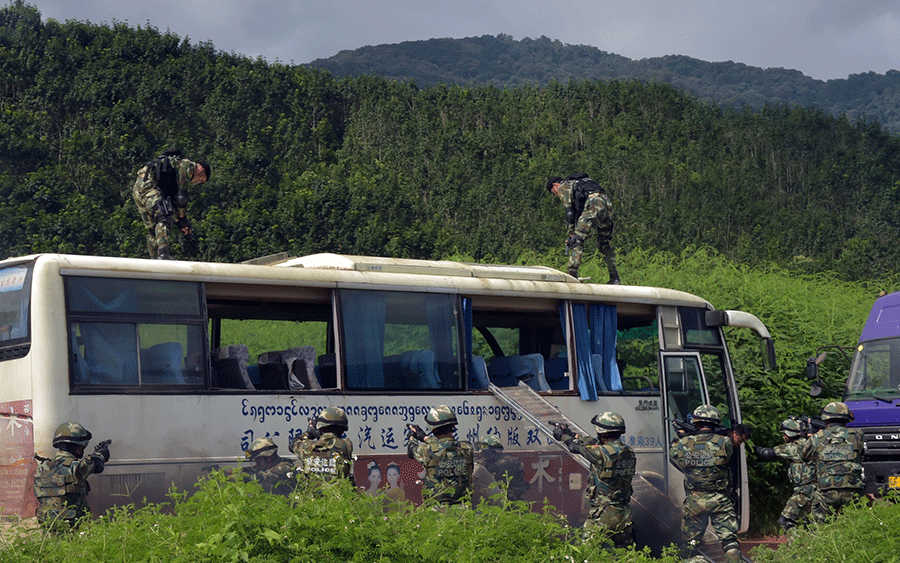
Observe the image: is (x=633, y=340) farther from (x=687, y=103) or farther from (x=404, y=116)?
(x=687, y=103)

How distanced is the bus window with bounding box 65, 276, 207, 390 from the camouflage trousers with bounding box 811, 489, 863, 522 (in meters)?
6.57

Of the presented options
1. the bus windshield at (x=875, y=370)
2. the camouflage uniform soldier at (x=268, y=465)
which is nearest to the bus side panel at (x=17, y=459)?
the camouflage uniform soldier at (x=268, y=465)

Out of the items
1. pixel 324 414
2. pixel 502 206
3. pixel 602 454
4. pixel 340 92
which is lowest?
pixel 602 454

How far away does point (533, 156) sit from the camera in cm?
4838

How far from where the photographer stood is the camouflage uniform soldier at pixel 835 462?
10.3 meters

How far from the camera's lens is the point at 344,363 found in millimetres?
8656

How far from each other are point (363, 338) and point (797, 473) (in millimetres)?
5228

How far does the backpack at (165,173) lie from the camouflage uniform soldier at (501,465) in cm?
415

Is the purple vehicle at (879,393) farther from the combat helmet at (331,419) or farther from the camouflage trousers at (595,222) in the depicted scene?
the combat helmet at (331,419)

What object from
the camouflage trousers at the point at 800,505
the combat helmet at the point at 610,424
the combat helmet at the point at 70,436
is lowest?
the camouflage trousers at the point at 800,505

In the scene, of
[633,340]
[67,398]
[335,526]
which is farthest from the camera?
[633,340]

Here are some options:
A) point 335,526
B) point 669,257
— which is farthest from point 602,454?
point 669,257

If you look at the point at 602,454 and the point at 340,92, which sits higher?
the point at 340,92

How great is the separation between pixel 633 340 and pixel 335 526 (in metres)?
6.18
